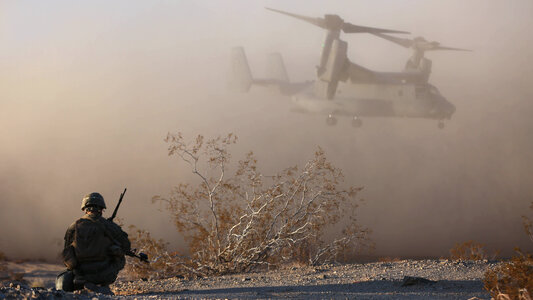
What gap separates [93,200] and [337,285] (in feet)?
12.3

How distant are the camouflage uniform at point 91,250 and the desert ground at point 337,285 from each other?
43cm

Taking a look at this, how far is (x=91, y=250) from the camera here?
257 inches

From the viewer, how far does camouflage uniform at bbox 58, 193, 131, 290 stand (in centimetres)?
654

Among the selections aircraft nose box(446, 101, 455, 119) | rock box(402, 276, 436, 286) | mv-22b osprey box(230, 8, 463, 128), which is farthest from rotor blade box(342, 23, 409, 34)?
rock box(402, 276, 436, 286)

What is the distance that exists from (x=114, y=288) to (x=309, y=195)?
4.39 m

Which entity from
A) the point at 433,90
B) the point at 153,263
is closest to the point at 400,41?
the point at 433,90

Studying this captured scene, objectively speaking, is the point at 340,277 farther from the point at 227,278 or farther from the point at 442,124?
the point at 442,124

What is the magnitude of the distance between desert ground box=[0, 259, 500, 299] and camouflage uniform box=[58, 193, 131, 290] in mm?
432

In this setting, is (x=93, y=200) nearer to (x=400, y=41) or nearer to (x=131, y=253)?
(x=131, y=253)

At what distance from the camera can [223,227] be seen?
1100cm

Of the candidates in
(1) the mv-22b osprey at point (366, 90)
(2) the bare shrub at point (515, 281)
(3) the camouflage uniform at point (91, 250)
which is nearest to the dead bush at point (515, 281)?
(2) the bare shrub at point (515, 281)

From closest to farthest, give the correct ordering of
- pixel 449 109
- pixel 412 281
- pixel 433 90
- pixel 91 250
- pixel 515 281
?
pixel 515 281, pixel 91 250, pixel 412 281, pixel 433 90, pixel 449 109

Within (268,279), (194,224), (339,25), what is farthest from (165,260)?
(339,25)

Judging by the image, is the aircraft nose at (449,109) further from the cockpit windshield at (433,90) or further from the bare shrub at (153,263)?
the bare shrub at (153,263)
